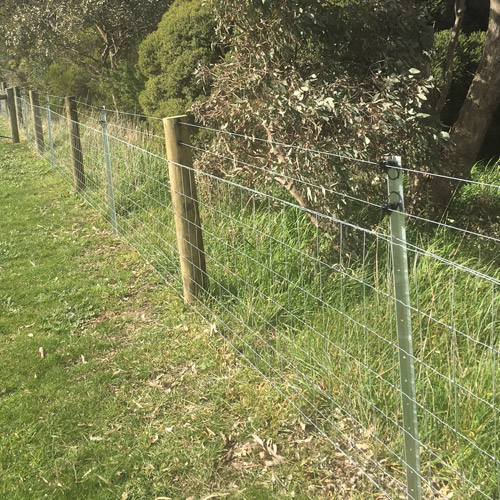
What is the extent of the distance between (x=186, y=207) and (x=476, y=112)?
3.20m

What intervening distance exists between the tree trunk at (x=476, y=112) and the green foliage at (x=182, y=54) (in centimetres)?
374

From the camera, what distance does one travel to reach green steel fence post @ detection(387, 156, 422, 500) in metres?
1.97

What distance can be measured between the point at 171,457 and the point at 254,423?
1.54ft

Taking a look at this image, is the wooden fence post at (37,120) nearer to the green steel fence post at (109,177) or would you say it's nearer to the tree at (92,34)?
the tree at (92,34)

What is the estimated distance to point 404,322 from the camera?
6.88 feet

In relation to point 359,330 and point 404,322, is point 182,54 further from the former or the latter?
point 404,322

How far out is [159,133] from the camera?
905 centimetres

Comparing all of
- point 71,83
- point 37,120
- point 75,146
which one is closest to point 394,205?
point 75,146

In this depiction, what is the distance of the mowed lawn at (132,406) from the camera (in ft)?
8.96

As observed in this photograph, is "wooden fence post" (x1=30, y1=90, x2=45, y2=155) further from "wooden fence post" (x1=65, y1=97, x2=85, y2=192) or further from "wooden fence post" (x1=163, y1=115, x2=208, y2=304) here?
"wooden fence post" (x1=163, y1=115, x2=208, y2=304)

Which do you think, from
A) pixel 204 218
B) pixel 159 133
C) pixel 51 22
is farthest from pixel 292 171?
pixel 51 22

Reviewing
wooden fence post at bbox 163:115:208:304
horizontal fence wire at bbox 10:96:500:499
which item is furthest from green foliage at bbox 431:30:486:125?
wooden fence post at bbox 163:115:208:304

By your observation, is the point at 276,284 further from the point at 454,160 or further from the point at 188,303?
the point at 454,160

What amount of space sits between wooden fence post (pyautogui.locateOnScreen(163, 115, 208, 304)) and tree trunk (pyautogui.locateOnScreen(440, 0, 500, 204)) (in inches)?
97.7
